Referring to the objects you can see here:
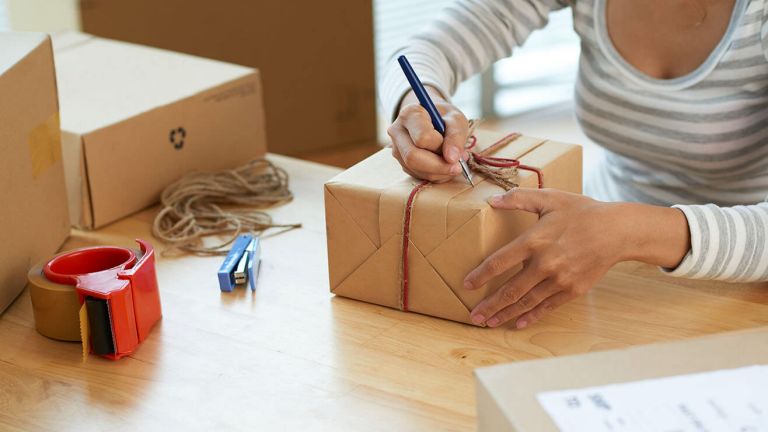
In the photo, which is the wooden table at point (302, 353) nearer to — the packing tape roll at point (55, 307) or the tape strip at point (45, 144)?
the packing tape roll at point (55, 307)

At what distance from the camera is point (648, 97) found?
4.17ft

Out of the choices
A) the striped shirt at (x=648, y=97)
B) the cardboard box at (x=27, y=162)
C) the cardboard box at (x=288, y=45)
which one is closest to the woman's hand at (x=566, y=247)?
the striped shirt at (x=648, y=97)

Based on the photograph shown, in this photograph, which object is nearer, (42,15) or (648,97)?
(648,97)

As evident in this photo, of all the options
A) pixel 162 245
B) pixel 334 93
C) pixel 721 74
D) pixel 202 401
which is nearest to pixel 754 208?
pixel 721 74

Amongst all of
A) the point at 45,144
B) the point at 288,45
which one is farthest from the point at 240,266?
the point at 288,45

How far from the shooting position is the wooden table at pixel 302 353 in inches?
34.4

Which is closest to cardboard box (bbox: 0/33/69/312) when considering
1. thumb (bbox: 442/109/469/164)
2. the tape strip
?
the tape strip

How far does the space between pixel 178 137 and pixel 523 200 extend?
1.92ft

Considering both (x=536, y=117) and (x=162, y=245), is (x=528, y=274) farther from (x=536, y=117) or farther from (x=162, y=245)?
(x=536, y=117)

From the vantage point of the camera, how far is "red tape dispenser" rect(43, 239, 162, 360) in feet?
3.14

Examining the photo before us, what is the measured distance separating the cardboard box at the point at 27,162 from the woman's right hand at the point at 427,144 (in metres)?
0.42

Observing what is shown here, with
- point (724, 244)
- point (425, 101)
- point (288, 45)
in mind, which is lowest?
point (288, 45)

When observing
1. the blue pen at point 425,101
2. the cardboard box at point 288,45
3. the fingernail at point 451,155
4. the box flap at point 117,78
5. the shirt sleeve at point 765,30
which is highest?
the shirt sleeve at point 765,30

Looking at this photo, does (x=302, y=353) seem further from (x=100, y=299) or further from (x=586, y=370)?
(x=586, y=370)
